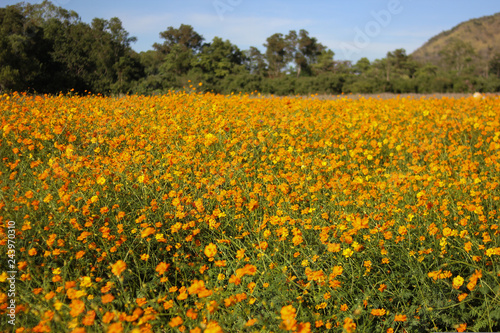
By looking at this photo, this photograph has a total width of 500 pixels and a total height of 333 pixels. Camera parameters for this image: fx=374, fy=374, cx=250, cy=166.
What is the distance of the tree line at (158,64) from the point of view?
14.6m

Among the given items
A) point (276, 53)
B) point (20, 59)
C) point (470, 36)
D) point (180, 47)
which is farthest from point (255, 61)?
point (470, 36)

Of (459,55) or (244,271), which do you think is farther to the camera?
(459,55)

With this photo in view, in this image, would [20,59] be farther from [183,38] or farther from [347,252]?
[347,252]

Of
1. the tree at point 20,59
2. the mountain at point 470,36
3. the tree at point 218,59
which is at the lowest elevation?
the tree at point 20,59

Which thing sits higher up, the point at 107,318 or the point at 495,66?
the point at 495,66

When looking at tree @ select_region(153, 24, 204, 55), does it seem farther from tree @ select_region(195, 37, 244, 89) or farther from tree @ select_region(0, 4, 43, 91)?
tree @ select_region(0, 4, 43, 91)

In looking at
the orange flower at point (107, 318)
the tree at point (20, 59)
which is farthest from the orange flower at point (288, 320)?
the tree at point (20, 59)

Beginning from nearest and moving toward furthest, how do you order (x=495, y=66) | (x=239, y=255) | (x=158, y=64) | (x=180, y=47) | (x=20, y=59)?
1. (x=239, y=255)
2. (x=20, y=59)
3. (x=158, y=64)
4. (x=180, y=47)
5. (x=495, y=66)

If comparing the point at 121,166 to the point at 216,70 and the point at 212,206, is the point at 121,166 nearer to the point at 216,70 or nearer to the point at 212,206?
the point at 212,206

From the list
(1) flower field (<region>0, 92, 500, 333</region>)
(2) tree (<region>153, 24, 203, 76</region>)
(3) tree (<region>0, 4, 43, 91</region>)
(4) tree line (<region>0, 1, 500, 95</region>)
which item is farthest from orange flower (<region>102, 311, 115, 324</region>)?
(2) tree (<region>153, 24, 203, 76</region>)

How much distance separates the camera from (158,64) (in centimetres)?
2439

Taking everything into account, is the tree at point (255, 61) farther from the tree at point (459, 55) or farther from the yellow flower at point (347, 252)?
the yellow flower at point (347, 252)

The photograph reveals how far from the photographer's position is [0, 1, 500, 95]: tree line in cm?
1462

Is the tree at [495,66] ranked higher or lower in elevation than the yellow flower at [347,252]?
higher
